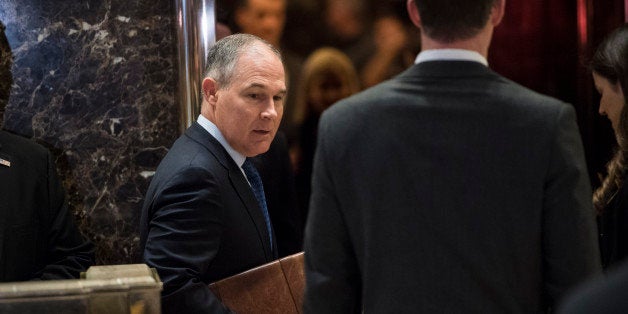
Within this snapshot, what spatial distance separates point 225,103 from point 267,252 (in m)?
0.52

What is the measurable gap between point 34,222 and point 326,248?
157cm

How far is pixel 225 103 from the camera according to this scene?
2.73 meters

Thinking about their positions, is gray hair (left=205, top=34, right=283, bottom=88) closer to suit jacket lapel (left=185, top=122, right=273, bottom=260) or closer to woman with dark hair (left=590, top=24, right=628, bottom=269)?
suit jacket lapel (left=185, top=122, right=273, bottom=260)

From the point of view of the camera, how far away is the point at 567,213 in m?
1.57

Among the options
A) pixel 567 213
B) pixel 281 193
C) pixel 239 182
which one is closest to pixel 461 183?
pixel 567 213

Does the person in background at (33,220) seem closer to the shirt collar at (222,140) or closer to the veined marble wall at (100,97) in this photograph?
the veined marble wall at (100,97)

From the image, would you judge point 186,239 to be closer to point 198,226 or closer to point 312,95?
point 198,226

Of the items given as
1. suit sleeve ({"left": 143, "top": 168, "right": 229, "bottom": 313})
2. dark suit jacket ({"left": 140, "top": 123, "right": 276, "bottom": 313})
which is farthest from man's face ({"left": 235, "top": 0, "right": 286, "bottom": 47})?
suit sleeve ({"left": 143, "top": 168, "right": 229, "bottom": 313})

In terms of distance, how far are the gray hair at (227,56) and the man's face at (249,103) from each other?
0.06 feet

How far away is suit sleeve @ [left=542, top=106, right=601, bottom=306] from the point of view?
61.7 inches

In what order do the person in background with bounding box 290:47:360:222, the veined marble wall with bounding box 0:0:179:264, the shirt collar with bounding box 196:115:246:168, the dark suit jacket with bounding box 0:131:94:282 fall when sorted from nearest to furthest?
1. the shirt collar with bounding box 196:115:246:168
2. the dark suit jacket with bounding box 0:131:94:282
3. the veined marble wall with bounding box 0:0:179:264
4. the person in background with bounding box 290:47:360:222

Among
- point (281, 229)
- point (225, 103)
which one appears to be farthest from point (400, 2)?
point (225, 103)

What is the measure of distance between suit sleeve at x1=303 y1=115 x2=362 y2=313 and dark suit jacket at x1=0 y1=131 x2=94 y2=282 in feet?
4.79

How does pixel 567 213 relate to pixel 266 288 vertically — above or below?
above
